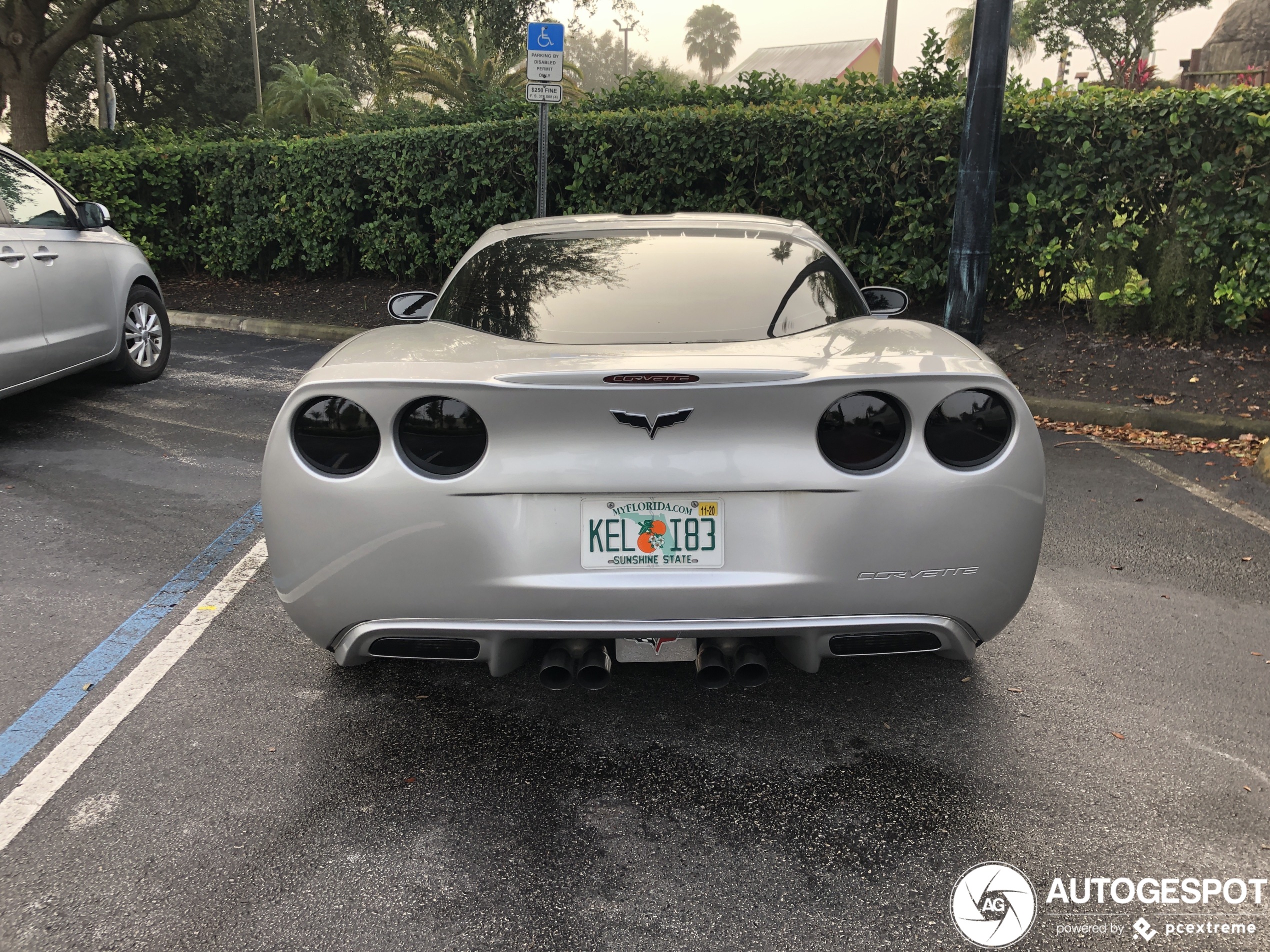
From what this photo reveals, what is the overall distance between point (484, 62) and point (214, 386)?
24387mm

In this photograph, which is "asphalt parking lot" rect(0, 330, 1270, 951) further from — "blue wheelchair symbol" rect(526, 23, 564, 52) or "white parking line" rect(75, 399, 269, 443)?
"blue wheelchair symbol" rect(526, 23, 564, 52)

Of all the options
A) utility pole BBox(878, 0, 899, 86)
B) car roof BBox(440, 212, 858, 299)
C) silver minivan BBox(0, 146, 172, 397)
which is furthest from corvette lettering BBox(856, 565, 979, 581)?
utility pole BBox(878, 0, 899, 86)

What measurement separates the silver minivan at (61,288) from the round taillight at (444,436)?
185 inches

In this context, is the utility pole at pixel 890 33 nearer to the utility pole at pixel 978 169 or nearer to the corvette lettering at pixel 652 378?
the utility pole at pixel 978 169

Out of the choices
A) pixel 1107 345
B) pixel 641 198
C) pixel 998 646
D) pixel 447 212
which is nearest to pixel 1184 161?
pixel 1107 345

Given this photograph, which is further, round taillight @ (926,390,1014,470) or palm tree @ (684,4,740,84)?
palm tree @ (684,4,740,84)

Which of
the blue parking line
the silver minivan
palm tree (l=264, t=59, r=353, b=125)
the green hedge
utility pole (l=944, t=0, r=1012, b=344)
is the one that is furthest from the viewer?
palm tree (l=264, t=59, r=353, b=125)

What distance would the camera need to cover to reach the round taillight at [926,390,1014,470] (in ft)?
8.54

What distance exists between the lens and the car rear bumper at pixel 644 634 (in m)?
2.58

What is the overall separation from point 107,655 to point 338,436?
1.53 m

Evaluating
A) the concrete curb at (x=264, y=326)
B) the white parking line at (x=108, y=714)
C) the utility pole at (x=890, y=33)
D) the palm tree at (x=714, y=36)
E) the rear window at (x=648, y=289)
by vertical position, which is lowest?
the white parking line at (x=108, y=714)

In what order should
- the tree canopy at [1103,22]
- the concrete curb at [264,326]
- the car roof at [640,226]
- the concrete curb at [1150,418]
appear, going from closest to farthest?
the car roof at [640,226] < the concrete curb at [1150,418] < the concrete curb at [264,326] < the tree canopy at [1103,22]

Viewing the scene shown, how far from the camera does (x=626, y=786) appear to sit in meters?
2.71

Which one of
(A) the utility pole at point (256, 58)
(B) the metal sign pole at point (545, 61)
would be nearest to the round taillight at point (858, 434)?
(B) the metal sign pole at point (545, 61)
